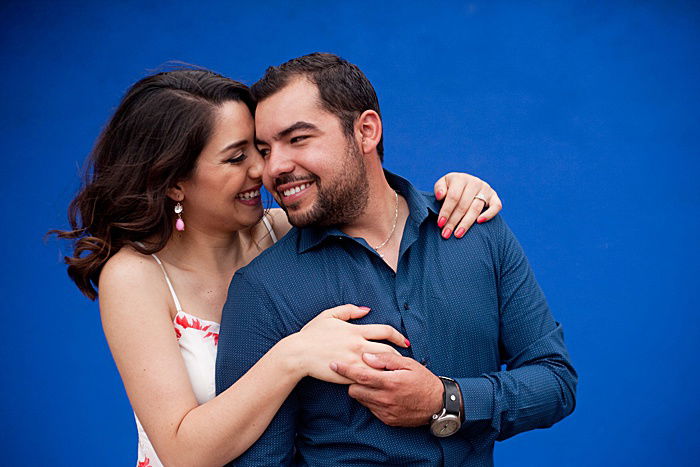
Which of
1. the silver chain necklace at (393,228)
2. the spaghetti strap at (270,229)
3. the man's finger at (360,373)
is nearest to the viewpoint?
the man's finger at (360,373)

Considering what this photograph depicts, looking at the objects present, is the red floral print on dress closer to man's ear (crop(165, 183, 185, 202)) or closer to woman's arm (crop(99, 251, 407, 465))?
woman's arm (crop(99, 251, 407, 465))

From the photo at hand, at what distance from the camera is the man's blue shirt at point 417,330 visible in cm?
167

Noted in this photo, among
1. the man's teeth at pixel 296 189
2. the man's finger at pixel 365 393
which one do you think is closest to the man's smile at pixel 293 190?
the man's teeth at pixel 296 189

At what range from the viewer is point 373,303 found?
1.74 metres

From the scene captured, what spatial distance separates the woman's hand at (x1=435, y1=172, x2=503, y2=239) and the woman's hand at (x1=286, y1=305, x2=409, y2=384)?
34cm

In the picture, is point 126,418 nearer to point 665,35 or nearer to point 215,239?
point 215,239

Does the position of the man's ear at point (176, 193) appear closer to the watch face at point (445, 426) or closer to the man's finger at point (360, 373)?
the man's finger at point (360, 373)

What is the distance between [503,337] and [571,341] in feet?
5.38

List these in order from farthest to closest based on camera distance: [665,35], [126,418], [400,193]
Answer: [126,418], [665,35], [400,193]

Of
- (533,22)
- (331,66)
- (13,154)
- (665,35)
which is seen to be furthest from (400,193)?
(13,154)

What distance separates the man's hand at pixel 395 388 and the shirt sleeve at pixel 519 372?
0.30ft

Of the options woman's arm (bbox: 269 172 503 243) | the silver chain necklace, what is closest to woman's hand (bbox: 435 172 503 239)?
woman's arm (bbox: 269 172 503 243)

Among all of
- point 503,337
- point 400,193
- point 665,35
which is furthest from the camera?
point 665,35

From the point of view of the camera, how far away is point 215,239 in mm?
2025
